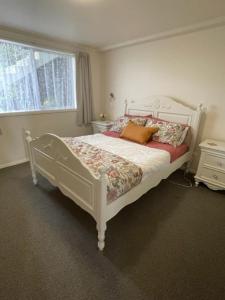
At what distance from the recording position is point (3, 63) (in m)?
2.84

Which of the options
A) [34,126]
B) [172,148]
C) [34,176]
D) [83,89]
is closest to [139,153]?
[172,148]

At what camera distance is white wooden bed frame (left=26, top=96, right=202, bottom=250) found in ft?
4.85

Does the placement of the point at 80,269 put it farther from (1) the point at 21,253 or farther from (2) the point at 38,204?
(2) the point at 38,204

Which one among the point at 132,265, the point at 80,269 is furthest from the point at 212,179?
the point at 80,269

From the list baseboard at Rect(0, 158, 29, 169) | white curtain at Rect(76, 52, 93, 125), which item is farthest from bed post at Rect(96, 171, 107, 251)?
white curtain at Rect(76, 52, 93, 125)

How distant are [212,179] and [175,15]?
2.35m

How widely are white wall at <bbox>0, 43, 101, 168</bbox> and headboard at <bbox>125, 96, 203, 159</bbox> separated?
1.34 metres

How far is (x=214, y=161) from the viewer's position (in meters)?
2.48

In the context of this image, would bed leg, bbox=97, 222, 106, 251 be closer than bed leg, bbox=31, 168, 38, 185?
Yes

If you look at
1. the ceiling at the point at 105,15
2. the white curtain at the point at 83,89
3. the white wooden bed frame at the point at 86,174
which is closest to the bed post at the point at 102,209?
the white wooden bed frame at the point at 86,174

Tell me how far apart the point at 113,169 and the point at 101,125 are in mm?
2346

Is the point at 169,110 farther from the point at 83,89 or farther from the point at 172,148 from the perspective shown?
the point at 83,89

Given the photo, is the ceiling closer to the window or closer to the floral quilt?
the window

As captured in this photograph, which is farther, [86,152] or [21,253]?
[86,152]
